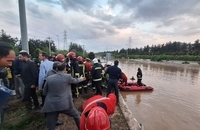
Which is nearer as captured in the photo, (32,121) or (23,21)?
(32,121)

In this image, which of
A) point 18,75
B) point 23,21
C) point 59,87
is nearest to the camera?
point 59,87

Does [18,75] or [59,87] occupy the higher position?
[59,87]

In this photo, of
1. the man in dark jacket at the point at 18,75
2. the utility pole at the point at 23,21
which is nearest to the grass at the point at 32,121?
the man in dark jacket at the point at 18,75

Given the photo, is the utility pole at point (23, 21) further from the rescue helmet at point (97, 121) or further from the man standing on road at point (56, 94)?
the rescue helmet at point (97, 121)

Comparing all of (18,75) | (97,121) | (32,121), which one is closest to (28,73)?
(32,121)

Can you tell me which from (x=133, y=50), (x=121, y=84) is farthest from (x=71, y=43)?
(x=121, y=84)

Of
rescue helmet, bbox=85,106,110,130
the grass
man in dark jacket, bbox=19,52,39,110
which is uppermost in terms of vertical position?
man in dark jacket, bbox=19,52,39,110

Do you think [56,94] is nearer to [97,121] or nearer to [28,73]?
[97,121]

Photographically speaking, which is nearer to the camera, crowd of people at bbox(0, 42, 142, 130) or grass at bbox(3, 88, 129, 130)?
crowd of people at bbox(0, 42, 142, 130)

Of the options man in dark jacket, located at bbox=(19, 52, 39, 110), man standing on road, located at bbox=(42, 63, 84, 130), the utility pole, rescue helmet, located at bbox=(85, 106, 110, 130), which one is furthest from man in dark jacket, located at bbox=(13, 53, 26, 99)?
rescue helmet, located at bbox=(85, 106, 110, 130)

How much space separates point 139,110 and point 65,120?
3852mm

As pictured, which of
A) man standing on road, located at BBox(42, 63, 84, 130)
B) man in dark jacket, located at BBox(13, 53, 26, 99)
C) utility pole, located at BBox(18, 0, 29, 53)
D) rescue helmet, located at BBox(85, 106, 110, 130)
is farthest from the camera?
utility pole, located at BBox(18, 0, 29, 53)

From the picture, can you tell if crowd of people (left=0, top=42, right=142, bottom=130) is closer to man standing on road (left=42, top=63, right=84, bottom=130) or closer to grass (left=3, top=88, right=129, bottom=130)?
man standing on road (left=42, top=63, right=84, bottom=130)

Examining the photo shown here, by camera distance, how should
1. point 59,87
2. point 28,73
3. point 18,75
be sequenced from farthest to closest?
point 18,75 → point 28,73 → point 59,87
